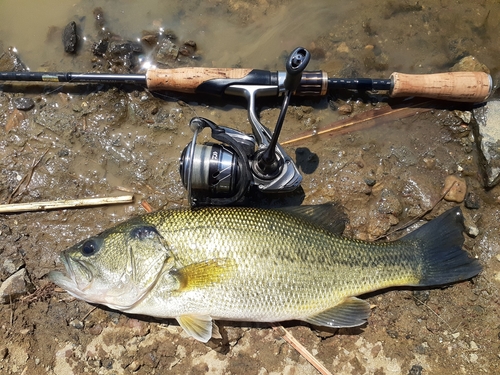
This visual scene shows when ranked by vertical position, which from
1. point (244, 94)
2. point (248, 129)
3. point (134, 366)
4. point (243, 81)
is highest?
point (243, 81)

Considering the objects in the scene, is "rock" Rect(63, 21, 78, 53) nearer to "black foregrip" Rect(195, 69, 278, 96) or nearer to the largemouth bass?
"black foregrip" Rect(195, 69, 278, 96)

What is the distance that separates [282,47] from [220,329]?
292 cm

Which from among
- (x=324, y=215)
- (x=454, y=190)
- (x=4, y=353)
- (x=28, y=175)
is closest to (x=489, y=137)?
(x=454, y=190)

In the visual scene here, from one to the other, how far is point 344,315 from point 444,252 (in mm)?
1045

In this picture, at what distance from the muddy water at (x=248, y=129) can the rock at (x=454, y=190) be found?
2.9 inches

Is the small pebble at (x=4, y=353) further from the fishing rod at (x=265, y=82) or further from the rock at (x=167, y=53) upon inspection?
the rock at (x=167, y=53)

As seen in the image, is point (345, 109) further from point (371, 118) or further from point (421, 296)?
point (421, 296)

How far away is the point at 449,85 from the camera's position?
3545 mm

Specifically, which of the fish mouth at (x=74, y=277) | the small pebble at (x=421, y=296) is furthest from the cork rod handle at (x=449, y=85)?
the fish mouth at (x=74, y=277)

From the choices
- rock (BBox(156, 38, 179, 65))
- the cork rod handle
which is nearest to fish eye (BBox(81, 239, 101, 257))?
rock (BBox(156, 38, 179, 65))

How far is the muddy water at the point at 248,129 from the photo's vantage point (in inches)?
132

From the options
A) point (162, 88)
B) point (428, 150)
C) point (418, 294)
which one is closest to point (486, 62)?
point (428, 150)

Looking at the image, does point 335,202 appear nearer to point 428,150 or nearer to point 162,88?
point 428,150

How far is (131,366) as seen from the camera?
332 centimetres
